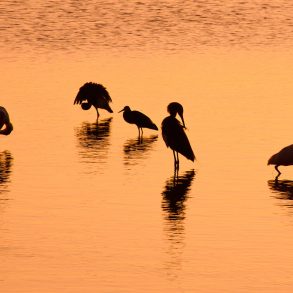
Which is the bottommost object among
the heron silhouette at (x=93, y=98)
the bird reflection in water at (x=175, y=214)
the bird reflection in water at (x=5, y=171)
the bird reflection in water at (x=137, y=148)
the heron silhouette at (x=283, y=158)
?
the bird reflection in water at (x=175, y=214)

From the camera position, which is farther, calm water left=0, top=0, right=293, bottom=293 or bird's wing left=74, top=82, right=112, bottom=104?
bird's wing left=74, top=82, right=112, bottom=104

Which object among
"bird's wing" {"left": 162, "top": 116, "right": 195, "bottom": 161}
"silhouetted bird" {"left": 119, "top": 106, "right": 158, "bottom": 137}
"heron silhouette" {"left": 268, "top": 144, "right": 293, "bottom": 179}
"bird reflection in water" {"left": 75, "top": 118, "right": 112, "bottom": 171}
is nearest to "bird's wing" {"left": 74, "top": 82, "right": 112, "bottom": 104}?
"bird reflection in water" {"left": 75, "top": 118, "right": 112, "bottom": 171}

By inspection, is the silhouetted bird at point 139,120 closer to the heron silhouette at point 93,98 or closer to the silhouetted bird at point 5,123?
the silhouetted bird at point 5,123

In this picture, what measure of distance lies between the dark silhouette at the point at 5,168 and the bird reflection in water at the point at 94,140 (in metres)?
1.26

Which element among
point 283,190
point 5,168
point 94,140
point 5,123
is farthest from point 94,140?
point 283,190

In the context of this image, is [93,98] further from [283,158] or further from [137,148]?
[283,158]

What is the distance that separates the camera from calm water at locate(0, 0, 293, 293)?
1675cm

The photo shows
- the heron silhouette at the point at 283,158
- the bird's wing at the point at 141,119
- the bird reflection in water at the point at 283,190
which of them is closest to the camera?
the bird reflection in water at the point at 283,190

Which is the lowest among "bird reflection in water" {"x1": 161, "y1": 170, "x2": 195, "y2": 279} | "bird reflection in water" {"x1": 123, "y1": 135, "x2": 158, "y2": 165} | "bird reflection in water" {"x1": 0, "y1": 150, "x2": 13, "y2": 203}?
"bird reflection in water" {"x1": 161, "y1": 170, "x2": 195, "y2": 279}

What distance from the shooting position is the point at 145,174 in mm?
23797

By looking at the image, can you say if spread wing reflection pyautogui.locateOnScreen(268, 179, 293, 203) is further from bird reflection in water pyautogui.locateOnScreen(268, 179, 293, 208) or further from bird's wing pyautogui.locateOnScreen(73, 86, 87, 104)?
bird's wing pyautogui.locateOnScreen(73, 86, 87, 104)

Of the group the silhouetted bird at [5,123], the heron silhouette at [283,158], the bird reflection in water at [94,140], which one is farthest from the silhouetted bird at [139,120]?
the heron silhouette at [283,158]

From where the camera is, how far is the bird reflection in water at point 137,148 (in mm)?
25550

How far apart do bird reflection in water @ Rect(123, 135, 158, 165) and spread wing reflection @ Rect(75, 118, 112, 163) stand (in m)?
0.38
